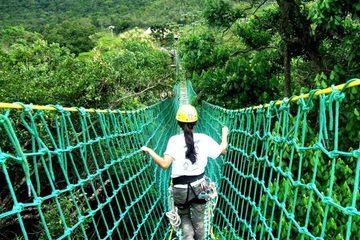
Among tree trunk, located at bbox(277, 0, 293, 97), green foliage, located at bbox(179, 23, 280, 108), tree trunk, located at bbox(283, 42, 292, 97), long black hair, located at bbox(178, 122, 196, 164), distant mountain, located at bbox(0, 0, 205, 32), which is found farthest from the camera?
distant mountain, located at bbox(0, 0, 205, 32)

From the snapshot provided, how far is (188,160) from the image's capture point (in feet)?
7.00

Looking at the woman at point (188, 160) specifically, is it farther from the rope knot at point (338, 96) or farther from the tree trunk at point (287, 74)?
the tree trunk at point (287, 74)

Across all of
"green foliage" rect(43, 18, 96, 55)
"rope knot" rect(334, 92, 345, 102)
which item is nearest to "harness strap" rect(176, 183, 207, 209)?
"rope knot" rect(334, 92, 345, 102)

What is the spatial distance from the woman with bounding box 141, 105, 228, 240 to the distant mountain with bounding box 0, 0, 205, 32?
35945 millimetres

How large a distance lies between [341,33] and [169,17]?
135ft

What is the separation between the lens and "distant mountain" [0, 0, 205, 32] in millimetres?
42875

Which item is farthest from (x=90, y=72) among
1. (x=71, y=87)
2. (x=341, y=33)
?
(x=341, y=33)

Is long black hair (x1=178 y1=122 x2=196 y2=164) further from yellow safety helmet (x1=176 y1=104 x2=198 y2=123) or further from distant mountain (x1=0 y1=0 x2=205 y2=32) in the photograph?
distant mountain (x1=0 y1=0 x2=205 y2=32)

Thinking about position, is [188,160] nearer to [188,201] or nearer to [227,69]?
[188,201]

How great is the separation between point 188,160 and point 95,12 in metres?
51.2

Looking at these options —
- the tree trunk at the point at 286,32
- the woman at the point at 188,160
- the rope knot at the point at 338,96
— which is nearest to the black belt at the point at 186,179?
the woman at the point at 188,160

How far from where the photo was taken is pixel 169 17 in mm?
43062

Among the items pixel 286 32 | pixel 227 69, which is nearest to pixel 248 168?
pixel 286 32

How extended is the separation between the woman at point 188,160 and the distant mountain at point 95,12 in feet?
118
